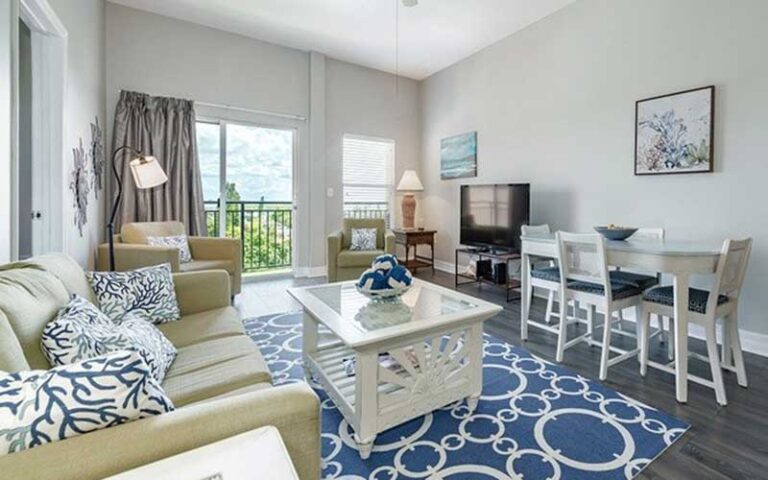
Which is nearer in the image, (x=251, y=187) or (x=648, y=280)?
(x=648, y=280)

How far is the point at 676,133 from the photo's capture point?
292cm

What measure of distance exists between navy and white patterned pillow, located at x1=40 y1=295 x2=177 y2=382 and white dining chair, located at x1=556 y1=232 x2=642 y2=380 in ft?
7.44

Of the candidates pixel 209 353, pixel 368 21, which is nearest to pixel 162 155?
pixel 368 21

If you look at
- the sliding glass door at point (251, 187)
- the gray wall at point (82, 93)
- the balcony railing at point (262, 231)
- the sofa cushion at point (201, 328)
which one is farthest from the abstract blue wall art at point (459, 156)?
the gray wall at point (82, 93)

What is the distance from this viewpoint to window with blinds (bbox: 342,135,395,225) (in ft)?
18.3

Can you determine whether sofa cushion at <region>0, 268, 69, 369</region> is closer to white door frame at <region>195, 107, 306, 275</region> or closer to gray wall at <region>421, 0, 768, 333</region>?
white door frame at <region>195, 107, 306, 275</region>

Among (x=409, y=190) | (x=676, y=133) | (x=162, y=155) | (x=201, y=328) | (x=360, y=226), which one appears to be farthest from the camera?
(x=409, y=190)

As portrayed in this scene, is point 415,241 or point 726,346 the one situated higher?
point 415,241

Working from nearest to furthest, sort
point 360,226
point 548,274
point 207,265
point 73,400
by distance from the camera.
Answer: point 73,400, point 548,274, point 207,265, point 360,226

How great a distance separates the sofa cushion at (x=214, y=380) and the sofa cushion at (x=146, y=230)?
8.92 feet

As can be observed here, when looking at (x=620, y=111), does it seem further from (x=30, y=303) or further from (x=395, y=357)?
(x=30, y=303)

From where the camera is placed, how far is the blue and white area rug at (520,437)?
4.87 ft

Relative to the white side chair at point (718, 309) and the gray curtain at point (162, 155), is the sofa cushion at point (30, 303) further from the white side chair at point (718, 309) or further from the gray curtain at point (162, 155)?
the gray curtain at point (162, 155)

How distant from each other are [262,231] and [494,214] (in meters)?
3.12
